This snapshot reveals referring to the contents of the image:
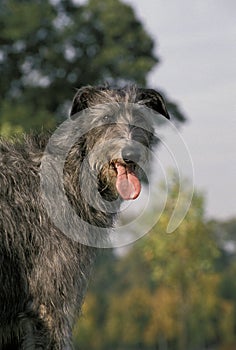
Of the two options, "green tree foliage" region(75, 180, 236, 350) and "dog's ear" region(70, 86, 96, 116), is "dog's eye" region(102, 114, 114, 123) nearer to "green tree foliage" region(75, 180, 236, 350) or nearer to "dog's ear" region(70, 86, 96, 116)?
"dog's ear" region(70, 86, 96, 116)

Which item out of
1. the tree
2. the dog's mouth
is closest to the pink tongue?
the dog's mouth

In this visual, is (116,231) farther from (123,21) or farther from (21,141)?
(123,21)

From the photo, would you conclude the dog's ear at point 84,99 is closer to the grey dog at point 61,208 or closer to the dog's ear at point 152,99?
the grey dog at point 61,208

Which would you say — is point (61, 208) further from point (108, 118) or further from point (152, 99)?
point (152, 99)

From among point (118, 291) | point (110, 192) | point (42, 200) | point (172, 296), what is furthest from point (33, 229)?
point (118, 291)

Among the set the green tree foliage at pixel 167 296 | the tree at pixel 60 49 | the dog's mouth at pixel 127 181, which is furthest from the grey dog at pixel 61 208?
the tree at pixel 60 49

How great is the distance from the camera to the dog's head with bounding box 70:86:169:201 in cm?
739

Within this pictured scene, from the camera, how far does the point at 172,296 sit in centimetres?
4403

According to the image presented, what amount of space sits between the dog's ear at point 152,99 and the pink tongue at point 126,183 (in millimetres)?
723

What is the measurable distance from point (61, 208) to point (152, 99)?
1.27m

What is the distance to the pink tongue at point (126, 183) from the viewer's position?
24.5 feet

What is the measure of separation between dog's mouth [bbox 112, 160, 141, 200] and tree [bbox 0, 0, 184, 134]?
20.9 m

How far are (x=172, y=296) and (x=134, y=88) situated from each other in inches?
1452

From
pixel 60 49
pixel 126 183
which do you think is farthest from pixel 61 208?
pixel 60 49
